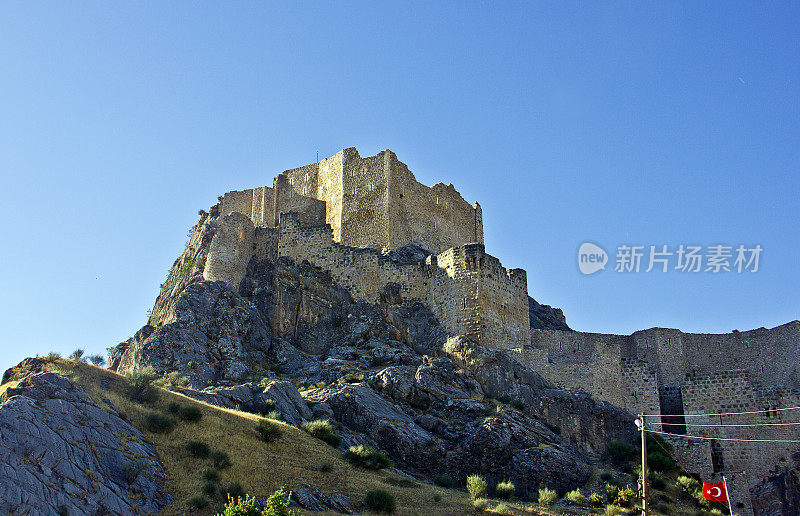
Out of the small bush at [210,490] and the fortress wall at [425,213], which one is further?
the fortress wall at [425,213]

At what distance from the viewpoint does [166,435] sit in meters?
24.4

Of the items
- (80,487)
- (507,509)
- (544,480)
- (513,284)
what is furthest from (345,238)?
(80,487)

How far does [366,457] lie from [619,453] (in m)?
12.5

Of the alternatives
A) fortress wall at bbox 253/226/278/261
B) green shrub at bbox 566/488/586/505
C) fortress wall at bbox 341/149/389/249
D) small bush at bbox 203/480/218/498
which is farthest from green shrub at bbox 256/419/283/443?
fortress wall at bbox 341/149/389/249

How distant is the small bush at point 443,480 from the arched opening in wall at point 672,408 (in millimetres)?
12675

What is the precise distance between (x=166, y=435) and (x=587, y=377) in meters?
21.9

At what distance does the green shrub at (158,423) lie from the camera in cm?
2438

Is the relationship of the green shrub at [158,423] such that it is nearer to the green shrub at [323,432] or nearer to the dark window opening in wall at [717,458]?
the green shrub at [323,432]

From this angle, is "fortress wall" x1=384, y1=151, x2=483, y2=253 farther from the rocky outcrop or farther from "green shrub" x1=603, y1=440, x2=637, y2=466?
the rocky outcrop

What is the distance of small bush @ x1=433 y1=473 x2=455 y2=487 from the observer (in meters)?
28.9

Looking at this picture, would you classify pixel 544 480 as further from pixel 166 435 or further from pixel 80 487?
pixel 80 487

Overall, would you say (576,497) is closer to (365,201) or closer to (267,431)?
(267,431)

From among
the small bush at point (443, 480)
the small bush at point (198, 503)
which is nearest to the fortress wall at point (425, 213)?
the small bush at point (443, 480)

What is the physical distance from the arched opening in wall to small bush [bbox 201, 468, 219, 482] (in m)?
22.4
